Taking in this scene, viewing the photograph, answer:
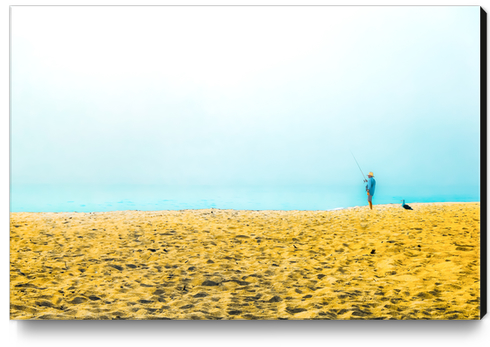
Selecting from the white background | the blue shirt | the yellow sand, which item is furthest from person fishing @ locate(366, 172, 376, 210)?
the white background

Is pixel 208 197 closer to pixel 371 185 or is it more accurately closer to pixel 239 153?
pixel 239 153

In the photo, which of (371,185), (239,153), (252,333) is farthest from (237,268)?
(371,185)

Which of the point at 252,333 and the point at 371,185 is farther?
the point at 371,185

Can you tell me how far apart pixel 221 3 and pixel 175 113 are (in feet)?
4.05

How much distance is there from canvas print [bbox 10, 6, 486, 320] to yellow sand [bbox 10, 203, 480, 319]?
0.06ft

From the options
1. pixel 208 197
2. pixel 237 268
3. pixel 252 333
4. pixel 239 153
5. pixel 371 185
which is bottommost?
pixel 252 333

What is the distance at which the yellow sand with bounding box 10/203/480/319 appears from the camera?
3.12 m

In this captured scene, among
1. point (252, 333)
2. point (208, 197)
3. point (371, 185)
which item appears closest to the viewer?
point (252, 333)

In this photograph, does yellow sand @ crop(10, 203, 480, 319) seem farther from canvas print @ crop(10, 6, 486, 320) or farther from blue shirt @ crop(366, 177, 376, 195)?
blue shirt @ crop(366, 177, 376, 195)

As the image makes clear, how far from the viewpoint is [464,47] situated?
3494 millimetres

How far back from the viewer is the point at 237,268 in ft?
11.6

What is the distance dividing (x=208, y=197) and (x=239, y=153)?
61cm

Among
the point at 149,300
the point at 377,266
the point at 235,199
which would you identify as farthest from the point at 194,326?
the point at 377,266

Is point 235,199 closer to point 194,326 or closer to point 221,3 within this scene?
point 194,326
